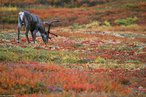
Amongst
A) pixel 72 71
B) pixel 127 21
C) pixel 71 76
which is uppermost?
pixel 71 76

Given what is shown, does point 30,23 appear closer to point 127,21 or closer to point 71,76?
point 71,76

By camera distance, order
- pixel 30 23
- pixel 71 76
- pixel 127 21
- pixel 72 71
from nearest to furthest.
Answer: pixel 71 76
pixel 72 71
pixel 30 23
pixel 127 21

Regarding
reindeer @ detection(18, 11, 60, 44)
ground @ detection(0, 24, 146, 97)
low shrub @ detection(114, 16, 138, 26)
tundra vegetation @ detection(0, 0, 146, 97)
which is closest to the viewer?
ground @ detection(0, 24, 146, 97)

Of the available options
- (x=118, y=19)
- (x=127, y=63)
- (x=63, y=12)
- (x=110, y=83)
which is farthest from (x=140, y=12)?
(x=110, y=83)

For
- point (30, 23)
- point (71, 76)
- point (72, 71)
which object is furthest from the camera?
point (30, 23)

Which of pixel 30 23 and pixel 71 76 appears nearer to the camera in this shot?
pixel 71 76

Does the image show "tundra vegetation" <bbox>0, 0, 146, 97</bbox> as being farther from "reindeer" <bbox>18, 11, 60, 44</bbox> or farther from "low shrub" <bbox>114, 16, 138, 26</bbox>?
"low shrub" <bbox>114, 16, 138, 26</bbox>

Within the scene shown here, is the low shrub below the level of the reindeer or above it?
below

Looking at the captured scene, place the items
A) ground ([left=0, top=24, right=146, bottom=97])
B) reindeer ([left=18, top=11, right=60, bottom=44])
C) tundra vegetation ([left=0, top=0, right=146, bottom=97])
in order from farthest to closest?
reindeer ([left=18, top=11, right=60, bottom=44]) < tundra vegetation ([left=0, top=0, right=146, bottom=97]) < ground ([left=0, top=24, right=146, bottom=97])

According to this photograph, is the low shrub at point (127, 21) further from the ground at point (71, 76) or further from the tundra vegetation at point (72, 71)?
the ground at point (71, 76)

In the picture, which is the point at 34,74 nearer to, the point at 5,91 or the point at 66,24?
the point at 5,91

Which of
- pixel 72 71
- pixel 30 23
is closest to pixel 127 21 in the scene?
pixel 30 23

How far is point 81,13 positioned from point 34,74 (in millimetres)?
55369

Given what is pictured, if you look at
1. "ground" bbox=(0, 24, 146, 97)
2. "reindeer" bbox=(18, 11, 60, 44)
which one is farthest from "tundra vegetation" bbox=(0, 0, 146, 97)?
"reindeer" bbox=(18, 11, 60, 44)
